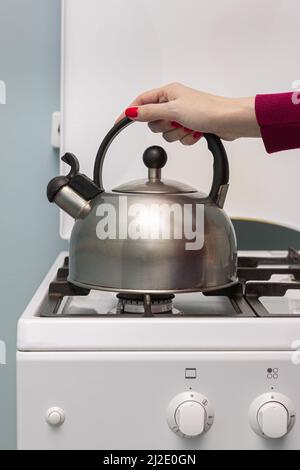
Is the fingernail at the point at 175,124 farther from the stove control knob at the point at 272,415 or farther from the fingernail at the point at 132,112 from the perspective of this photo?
the stove control knob at the point at 272,415

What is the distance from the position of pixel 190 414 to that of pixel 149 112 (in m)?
0.40

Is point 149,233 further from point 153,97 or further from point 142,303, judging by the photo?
point 153,97

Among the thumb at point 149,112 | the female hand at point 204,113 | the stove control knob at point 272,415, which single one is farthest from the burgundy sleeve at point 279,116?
the stove control knob at point 272,415

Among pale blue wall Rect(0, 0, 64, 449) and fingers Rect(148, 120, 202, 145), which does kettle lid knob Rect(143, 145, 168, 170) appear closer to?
fingers Rect(148, 120, 202, 145)

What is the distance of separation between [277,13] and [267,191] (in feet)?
1.05

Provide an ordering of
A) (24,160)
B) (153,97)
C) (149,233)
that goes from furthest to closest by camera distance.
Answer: (24,160) → (153,97) → (149,233)

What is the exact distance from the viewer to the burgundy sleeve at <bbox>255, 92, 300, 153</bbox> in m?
0.90

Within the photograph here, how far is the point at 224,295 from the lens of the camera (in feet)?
3.09

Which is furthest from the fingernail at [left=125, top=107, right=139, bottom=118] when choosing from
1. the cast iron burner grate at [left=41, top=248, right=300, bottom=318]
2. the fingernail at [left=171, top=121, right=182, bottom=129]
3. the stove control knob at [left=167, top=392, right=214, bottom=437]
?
the stove control knob at [left=167, top=392, right=214, bottom=437]

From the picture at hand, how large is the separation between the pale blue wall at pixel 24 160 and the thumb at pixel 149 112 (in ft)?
1.49

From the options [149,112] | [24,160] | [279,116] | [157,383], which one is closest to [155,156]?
[149,112]

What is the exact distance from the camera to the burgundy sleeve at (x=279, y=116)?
0.90 meters

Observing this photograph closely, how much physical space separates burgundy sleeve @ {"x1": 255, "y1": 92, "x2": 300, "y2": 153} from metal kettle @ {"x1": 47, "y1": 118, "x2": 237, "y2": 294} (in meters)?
0.07

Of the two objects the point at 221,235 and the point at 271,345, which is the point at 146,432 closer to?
the point at 271,345
